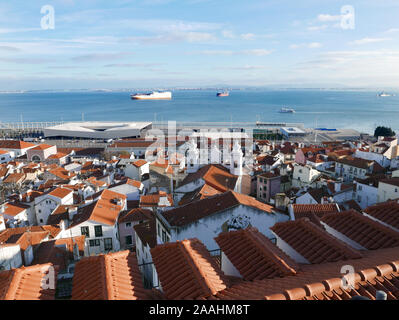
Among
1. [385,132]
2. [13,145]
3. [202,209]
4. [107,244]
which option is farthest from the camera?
[385,132]

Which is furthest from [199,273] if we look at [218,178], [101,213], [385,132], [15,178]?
[385,132]

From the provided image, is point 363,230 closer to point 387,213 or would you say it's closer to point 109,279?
point 387,213

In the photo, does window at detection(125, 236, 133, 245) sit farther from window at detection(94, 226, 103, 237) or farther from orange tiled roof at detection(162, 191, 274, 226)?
orange tiled roof at detection(162, 191, 274, 226)

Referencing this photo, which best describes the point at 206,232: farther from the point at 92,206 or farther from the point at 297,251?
the point at 92,206

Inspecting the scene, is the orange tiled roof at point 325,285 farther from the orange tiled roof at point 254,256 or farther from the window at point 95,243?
the window at point 95,243

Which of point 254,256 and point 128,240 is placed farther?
point 128,240

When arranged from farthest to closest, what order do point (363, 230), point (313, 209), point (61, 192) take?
point (61, 192) → point (313, 209) → point (363, 230)
